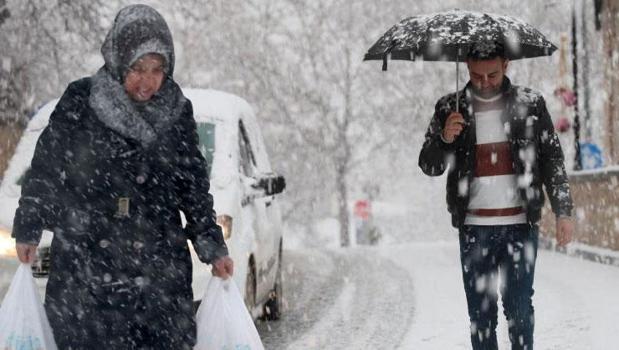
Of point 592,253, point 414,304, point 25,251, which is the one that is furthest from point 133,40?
point 592,253

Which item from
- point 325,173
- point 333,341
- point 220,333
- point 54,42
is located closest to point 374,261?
point 54,42

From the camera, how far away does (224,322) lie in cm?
411

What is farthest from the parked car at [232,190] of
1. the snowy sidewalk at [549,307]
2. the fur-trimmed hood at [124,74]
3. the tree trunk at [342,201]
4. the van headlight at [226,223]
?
the tree trunk at [342,201]

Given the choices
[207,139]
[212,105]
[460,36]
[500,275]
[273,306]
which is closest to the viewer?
[500,275]

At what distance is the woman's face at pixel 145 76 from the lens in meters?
3.85

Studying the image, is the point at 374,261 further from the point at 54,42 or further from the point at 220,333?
the point at 220,333

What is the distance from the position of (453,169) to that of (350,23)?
101ft

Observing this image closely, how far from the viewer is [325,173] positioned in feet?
146

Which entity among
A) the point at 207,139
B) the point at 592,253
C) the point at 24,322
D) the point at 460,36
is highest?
the point at 460,36

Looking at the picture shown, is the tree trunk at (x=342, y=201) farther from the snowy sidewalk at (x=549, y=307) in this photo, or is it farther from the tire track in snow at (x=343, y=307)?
the snowy sidewalk at (x=549, y=307)

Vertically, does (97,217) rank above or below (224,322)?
above

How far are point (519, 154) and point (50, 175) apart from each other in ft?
8.10

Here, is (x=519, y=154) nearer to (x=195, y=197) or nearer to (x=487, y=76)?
(x=487, y=76)

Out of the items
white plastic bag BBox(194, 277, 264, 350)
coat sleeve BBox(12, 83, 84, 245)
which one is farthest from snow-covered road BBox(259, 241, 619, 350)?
coat sleeve BBox(12, 83, 84, 245)
